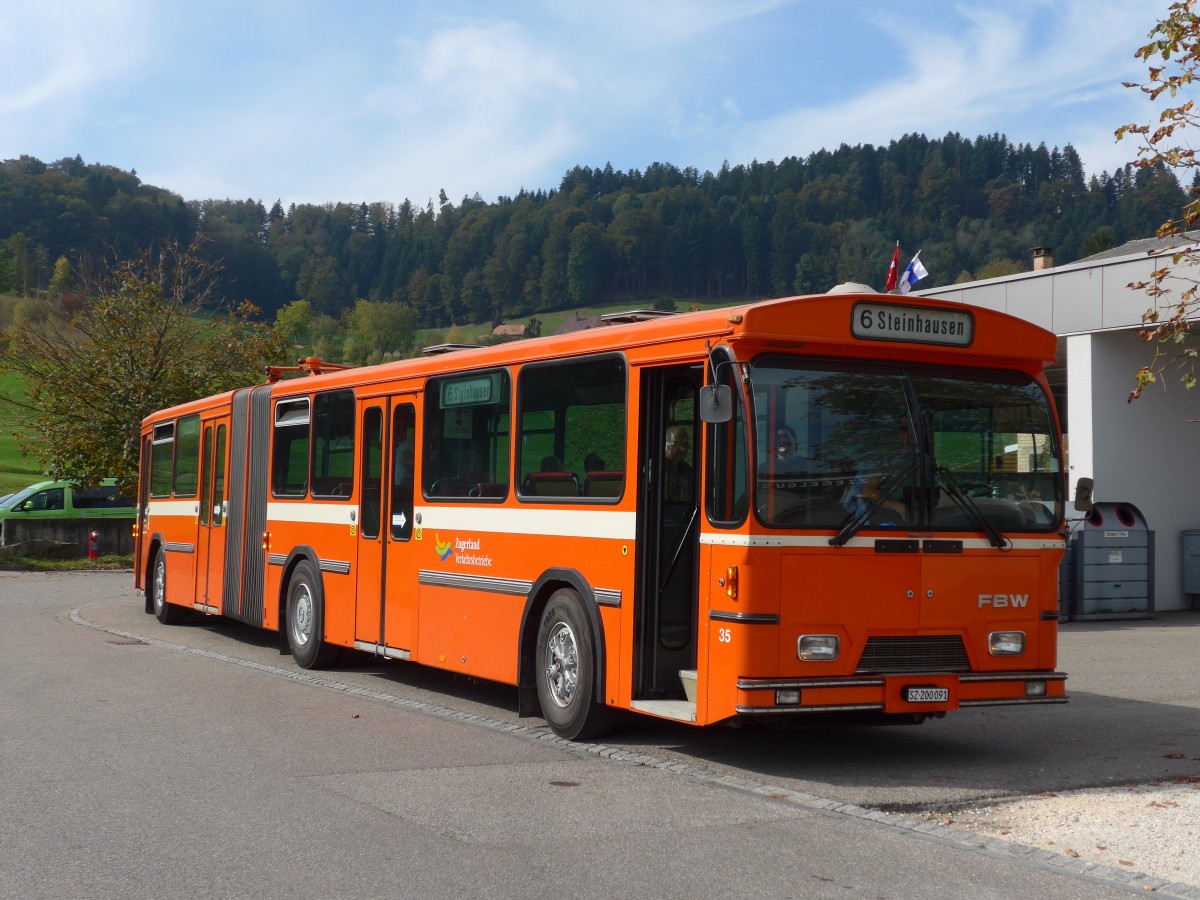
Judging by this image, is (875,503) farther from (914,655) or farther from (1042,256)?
(1042,256)

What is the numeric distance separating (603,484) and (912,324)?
228cm

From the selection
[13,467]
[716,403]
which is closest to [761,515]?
[716,403]

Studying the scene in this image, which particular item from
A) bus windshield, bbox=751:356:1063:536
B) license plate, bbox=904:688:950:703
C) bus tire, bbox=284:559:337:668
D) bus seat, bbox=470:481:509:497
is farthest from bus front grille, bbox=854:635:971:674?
bus tire, bbox=284:559:337:668

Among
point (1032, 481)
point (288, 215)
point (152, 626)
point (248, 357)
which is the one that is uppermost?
point (288, 215)

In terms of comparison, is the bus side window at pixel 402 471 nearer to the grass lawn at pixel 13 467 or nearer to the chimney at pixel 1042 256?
the chimney at pixel 1042 256

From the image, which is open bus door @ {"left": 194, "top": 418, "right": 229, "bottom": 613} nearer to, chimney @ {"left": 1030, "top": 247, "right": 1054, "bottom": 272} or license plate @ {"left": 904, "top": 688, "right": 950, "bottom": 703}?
license plate @ {"left": 904, "top": 688, "right": 950, "bottom": 703}

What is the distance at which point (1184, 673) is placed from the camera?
13930 millimetres

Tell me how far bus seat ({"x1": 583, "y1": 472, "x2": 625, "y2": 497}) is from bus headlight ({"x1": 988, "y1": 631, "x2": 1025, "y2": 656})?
253 centimetres

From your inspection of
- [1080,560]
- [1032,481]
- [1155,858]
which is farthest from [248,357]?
[1155,858]

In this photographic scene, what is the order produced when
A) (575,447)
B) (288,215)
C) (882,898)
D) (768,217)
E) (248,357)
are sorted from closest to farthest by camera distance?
(882,898), (575,447), (248,357), (768,217), (288,215)

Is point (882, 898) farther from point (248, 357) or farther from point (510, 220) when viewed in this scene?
point (510, 220)

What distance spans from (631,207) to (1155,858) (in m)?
115

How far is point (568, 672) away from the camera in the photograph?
981 cm

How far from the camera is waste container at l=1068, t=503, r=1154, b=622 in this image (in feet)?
64.5
